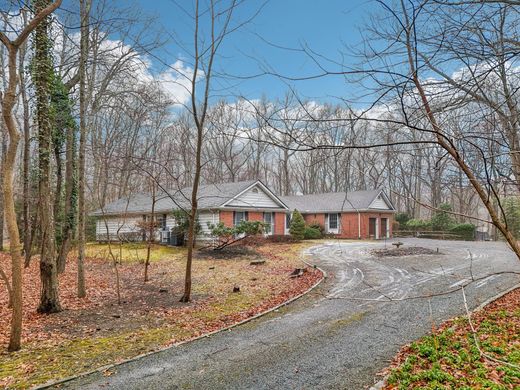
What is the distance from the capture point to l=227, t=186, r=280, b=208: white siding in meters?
23.0

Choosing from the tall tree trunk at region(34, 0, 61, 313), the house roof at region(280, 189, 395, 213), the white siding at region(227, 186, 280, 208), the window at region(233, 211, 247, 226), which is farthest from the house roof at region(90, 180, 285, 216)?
the tall tree trunk at region(34, 0, 61, 313)

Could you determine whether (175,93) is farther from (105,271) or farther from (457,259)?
(457,259)

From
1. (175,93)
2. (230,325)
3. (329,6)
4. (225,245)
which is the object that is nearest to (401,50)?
(329,6)

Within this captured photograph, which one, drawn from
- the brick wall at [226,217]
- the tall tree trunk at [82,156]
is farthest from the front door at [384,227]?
the tall tree trunk at [82,156]

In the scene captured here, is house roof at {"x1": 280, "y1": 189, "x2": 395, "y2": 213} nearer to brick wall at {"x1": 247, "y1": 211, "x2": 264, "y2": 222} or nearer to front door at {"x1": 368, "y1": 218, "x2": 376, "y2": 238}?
front door at {"x1": 368, "y1": 218, "x2": 376, "y2": 238}

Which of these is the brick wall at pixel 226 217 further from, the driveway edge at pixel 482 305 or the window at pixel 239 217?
the driveway edge at pixel 482 305

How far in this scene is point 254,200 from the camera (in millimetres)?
24062

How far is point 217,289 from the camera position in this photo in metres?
10.8

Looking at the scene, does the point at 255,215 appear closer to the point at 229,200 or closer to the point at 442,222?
the point at 229,200

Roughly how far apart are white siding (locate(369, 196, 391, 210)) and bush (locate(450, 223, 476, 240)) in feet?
18.2

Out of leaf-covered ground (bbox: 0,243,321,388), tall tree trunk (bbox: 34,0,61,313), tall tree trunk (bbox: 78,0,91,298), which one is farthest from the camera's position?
tall tree trunk (bbox: 78,0,91,298)

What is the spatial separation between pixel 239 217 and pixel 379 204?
13.5 metres

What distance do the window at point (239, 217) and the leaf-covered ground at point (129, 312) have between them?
7.29 meters

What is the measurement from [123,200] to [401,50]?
102 ft
